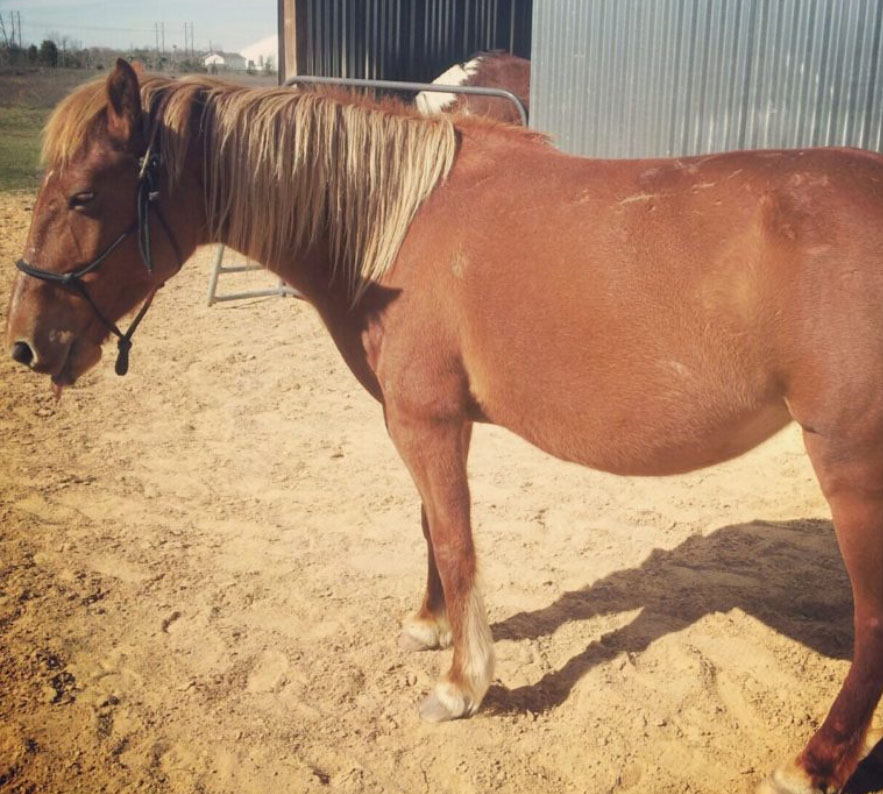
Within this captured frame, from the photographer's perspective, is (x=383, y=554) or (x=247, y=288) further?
(x=247, y=288)

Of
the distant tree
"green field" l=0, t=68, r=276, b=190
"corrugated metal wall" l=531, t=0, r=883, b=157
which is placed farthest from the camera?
the distant tree

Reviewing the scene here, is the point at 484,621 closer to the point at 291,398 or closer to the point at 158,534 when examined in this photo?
the point at 158,534

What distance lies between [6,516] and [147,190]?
2252 mm

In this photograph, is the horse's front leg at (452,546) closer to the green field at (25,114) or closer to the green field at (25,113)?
the green field at (25,114)

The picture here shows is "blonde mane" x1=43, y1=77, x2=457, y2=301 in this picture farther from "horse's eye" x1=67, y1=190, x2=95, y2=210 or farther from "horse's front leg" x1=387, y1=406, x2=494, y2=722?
"horse's front leg" x1=387, y1=406, x2=494, y2=722

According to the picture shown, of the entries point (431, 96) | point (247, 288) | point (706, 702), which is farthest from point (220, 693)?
point (431, 96)

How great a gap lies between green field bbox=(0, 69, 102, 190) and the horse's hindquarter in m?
5.68

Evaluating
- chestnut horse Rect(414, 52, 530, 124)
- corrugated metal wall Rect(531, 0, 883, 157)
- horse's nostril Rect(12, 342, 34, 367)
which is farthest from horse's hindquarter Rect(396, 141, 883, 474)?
chestnut horse Rect(414, 52, 530, 124)

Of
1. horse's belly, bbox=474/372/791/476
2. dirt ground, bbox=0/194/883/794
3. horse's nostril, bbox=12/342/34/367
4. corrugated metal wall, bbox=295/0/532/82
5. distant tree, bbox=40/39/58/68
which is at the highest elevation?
distant tree, bbox=40/39/58/68

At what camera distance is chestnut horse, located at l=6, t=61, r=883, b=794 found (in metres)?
2.26

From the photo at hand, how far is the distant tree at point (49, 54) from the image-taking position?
120 feet

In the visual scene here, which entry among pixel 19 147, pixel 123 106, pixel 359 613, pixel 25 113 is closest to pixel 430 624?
pixel 359 613

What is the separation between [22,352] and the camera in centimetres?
271

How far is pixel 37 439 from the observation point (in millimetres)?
5016
